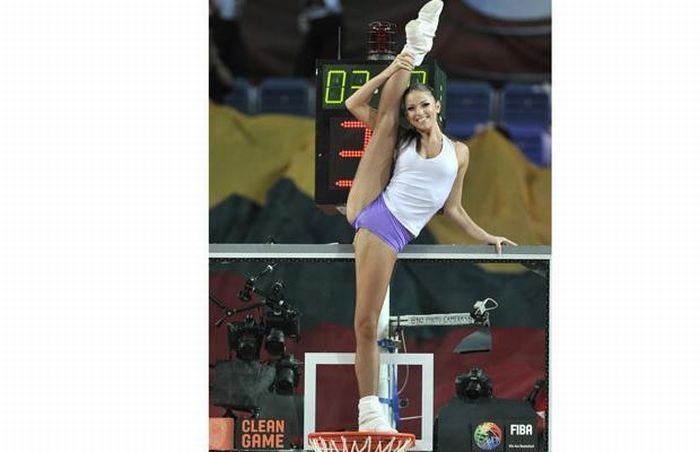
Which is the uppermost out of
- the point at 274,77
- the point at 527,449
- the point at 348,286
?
the point at 274,77

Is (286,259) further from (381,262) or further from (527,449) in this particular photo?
(527,449)

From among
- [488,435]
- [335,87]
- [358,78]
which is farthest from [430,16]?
[488,435]

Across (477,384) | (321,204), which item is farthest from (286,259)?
(477,384)

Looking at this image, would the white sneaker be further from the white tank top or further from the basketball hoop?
the basketball hoop

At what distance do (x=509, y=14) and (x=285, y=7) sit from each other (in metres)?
1.29

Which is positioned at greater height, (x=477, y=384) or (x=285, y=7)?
(x=285, y=7)

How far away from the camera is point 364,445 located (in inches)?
535

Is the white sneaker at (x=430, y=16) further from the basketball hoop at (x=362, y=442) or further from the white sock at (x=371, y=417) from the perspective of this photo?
the basketball hoop at (x=362, y=442)

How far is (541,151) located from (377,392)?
1.67 m

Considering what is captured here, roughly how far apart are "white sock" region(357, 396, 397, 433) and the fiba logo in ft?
1.59

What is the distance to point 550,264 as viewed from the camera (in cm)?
1390

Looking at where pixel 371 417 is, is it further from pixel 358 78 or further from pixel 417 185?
pixel 358 78
